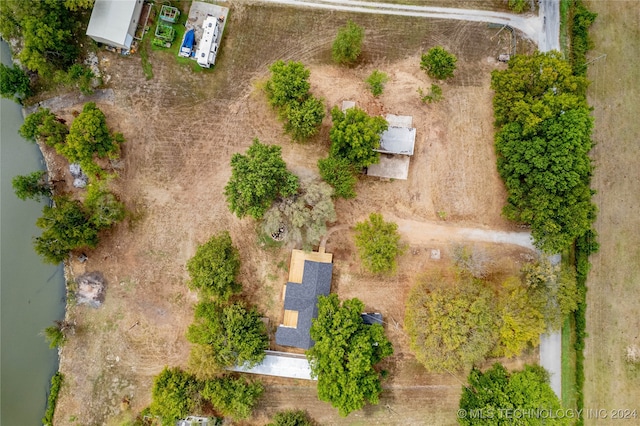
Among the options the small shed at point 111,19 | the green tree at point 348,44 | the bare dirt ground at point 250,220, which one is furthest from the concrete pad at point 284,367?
Answer: the small shed at point 111,19

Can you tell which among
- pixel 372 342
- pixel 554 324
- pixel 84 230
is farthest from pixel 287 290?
pixel 554 324

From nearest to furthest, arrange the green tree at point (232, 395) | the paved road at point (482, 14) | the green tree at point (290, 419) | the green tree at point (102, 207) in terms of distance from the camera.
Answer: the green tree at point (232, 395) → the green tree at point (290, 419) → the green tree at point (102, 207) → the paved road at point (482, 14)

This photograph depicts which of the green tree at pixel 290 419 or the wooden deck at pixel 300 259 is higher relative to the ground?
the wooden deck at pixel 300 259

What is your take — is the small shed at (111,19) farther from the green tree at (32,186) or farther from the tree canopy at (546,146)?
the tree canopy at (546,146)

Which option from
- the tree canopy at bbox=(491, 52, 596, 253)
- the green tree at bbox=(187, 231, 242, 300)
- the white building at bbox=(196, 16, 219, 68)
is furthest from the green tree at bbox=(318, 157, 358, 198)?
the white building at bbox=(196, 16, 219, 68)

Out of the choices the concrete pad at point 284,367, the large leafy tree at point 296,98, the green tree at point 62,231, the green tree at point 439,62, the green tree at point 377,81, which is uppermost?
the green tree at point 439,62

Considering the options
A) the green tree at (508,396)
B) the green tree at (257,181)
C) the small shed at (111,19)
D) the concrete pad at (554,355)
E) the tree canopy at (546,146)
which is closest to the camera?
the green tree at (508,396)
